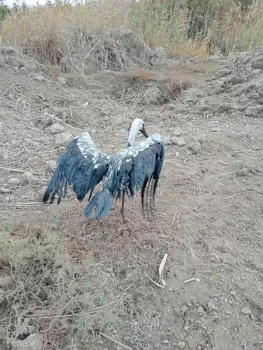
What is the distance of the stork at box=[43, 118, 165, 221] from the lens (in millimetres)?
2637

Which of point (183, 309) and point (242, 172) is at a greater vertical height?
point (242, 172)

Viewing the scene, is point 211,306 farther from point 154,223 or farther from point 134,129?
point 134,129

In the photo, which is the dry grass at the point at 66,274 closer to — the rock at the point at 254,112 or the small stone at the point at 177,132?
the small stone at the point at 177,132

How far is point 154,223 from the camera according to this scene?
2.96 metres

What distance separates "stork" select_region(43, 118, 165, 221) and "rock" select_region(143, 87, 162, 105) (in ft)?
8.56

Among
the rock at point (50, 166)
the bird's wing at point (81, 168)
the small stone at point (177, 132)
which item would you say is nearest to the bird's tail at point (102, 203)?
the bird's wing at point (81, 168)

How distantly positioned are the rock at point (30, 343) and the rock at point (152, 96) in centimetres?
378

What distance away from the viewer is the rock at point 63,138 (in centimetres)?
413

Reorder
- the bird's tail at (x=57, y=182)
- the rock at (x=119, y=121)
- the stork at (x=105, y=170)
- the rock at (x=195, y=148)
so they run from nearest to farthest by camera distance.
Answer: the stork at (x=105, y=170) < the bird's tail at (x=57, y=182) < the rock at (x=195, y=148) < the rock at (x=119, y=121)

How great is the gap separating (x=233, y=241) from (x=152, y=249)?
1.92 ft

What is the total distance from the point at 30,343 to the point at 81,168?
1.13 meters

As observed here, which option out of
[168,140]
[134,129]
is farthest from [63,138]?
[134,129]

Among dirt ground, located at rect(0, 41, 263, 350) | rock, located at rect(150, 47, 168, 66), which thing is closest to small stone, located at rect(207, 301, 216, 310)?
dirt ground, located at rect(0, 41, 263, 350)

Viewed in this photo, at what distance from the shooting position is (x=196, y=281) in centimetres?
258
